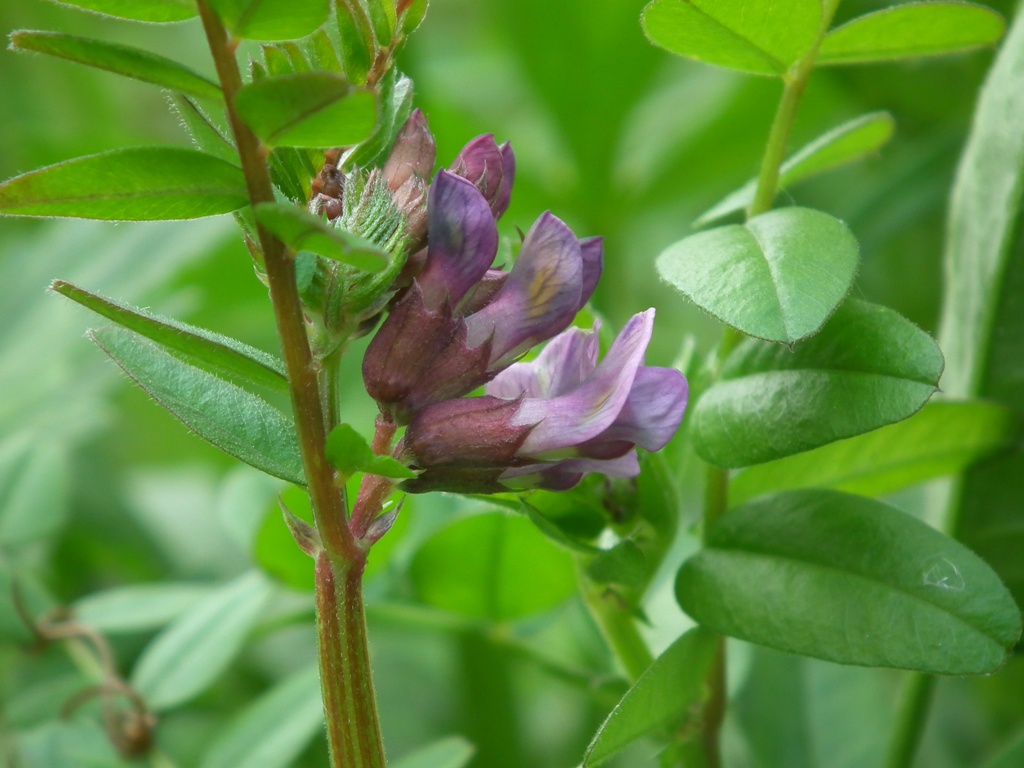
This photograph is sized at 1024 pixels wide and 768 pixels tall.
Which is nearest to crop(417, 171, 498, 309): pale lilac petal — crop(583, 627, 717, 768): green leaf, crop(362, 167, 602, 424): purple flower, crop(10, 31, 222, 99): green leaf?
crop(362, 167, 602, 424): purple flower

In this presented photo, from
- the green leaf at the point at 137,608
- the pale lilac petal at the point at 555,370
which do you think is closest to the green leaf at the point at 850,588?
the pale lilac petal at the point at 555,370

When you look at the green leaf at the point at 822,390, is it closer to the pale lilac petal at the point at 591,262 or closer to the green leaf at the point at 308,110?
the pale lilac petal at the point at 591,262

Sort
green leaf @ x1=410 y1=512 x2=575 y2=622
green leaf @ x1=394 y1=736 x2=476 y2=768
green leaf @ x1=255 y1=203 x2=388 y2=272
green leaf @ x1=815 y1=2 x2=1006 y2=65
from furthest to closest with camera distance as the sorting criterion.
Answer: green leaf @ x1=410 y1=512 x2=575 y2=622, green leaf @ x1=394 y1=736 x2=476 y2=768, green leaf @ x1=815 y1=2 x2=1006 y2=65, green leaf @ x1=255 y1=203 x2=388 y2=272

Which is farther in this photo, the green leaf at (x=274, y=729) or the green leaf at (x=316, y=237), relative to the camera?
the green leaf at (x=274, y=729)

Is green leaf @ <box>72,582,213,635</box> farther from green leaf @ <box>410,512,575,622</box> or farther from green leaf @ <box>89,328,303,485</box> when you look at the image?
green leaf @ <box>89,328,303,485</box>

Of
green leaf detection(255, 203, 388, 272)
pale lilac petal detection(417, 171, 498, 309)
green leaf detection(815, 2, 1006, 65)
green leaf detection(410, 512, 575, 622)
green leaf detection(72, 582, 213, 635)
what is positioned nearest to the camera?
green leaf detection(255, 203, 388, 272)
